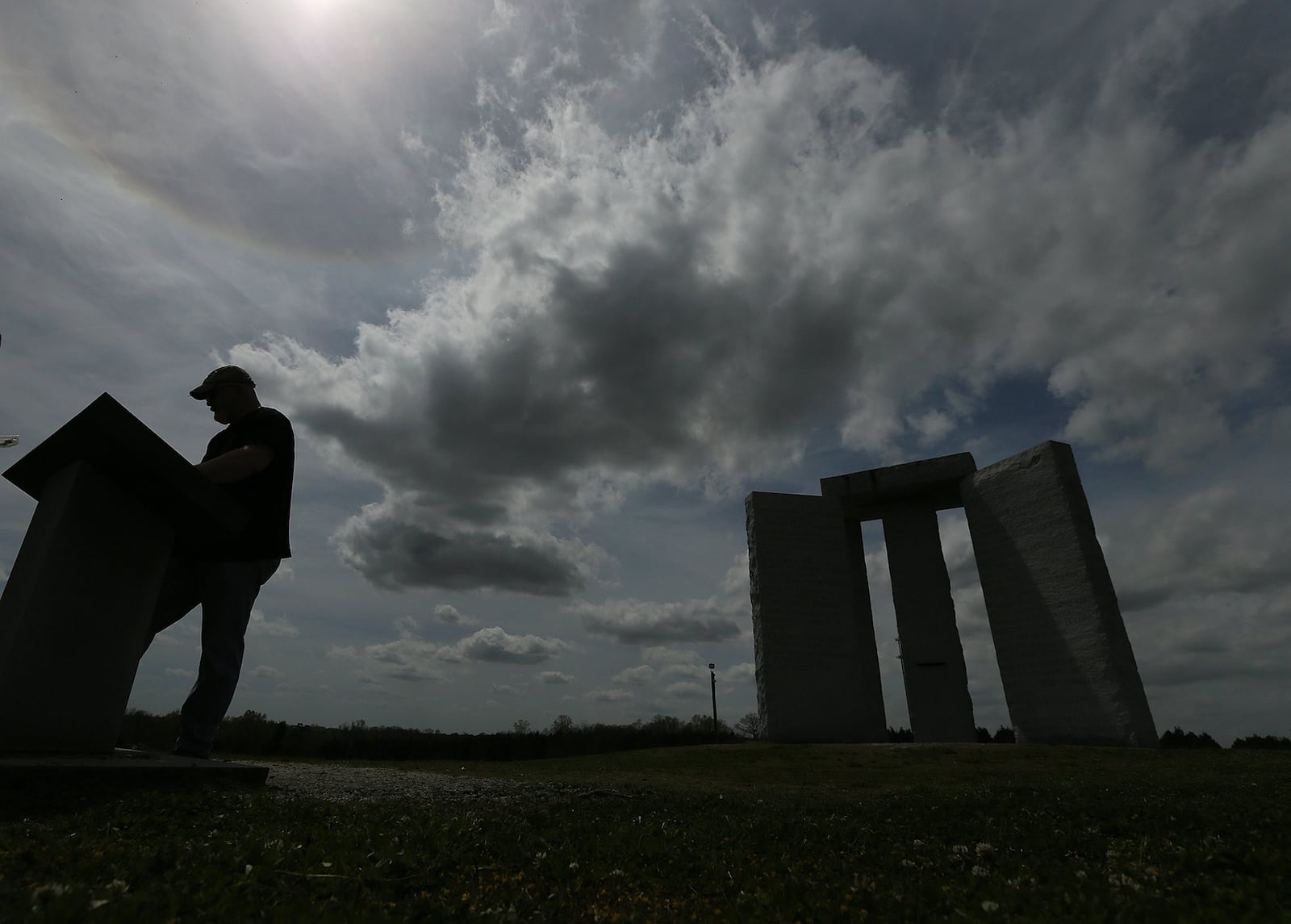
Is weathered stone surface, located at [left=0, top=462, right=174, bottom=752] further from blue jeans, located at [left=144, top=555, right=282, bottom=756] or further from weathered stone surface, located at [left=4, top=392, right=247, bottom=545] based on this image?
blue jeans, located at [left=144, top=555, right=282, bottom=756]

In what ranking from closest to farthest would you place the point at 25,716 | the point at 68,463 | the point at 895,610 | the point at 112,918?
the point at 112,918
the point at 25,716
the point at 68,463
the point at 895,610

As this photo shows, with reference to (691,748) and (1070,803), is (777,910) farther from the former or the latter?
(691,748)

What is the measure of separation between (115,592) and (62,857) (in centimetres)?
231

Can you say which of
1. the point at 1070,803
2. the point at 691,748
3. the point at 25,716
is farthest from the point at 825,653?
the point at 25,716

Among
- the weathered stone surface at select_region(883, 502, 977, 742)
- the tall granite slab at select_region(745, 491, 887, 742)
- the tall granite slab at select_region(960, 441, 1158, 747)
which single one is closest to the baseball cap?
the tall granite slab at select_region(745, 491, 887, 742)

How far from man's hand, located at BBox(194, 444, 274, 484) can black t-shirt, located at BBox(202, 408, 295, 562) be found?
0.37 ft

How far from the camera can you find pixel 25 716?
3.65m

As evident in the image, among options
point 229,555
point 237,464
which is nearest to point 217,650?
point 229,555

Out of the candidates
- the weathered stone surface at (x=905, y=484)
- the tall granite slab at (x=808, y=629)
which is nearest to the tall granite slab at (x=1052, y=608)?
the weathered stone surface at (x=905, y=484)

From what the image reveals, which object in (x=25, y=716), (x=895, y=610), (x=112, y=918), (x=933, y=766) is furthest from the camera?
(x=895, y=610)

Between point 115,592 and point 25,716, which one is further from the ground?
point 115,592

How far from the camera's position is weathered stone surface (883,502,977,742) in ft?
62.6

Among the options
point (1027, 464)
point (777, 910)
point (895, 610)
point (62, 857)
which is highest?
point (1027, 464)

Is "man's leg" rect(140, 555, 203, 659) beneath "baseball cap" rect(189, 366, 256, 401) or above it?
beneath
